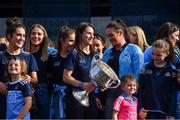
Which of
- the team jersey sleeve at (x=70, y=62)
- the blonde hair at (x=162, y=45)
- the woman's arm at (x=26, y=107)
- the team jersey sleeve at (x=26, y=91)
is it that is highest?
the blonde hair at (x=162, y=45)

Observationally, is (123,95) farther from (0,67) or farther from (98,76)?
(0,67)

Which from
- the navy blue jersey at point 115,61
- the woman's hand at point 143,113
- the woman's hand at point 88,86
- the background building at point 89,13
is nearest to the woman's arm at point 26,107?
the woman's hand at point 88,86

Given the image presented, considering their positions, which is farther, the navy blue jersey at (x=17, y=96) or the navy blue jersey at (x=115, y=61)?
the navy blue jersey at (x=115, y=61)

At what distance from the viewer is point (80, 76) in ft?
19.5

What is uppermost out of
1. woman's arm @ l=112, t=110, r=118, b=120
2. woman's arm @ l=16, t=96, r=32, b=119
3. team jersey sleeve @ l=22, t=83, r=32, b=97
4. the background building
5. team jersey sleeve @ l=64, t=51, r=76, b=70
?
the background building

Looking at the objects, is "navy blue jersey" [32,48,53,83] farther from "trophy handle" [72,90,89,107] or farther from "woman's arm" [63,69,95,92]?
"trophy handle" [72,90,89,107]

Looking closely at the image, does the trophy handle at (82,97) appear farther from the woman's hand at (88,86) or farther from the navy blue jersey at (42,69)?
the navy blue jersey at (42,69)

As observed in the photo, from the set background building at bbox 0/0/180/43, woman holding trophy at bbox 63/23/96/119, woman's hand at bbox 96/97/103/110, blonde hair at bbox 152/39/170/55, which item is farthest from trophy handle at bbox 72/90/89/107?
background building at bbox 0/0/180/43

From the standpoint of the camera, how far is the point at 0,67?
5.89 m

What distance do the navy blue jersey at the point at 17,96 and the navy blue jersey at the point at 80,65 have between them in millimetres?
532

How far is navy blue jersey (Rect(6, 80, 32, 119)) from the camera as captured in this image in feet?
18.5

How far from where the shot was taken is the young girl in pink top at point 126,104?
5725 mm

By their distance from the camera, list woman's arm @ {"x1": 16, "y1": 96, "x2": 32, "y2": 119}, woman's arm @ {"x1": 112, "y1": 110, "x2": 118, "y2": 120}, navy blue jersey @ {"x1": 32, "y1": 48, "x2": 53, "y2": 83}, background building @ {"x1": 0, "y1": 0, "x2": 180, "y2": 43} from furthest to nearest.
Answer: background building @ {"x1": 0, "y1": 0, "x2": 180, "y2": 43} → navy blue jersey @ {"x1": 32, "y1": 48, "x2": 53, "y2": 83} → woman's arm @ {"x1": 112, "y1": 110, "x2": 118, "y2": 120} → woman's arm @ {"x1": 16, "y1": 96, "x2": 32, "y2": 119}

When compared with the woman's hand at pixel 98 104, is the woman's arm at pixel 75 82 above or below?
above
